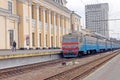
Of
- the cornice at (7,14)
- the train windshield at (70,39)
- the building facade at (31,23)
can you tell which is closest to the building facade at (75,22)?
the building facade at (31,23)

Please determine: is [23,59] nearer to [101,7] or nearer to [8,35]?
[8,35]

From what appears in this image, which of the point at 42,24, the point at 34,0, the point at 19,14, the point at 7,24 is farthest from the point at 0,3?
the point at 42,24

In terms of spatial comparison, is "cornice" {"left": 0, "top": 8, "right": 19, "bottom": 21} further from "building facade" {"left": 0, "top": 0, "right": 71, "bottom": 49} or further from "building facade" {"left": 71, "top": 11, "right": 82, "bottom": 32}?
"building facade" {"left": 71, "top": 11, "right": 82, "bottom": 32}

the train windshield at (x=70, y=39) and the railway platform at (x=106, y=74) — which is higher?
the train windshield at (x=70, y=39)

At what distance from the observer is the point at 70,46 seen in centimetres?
4125

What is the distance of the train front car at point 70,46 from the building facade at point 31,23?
33.2ft


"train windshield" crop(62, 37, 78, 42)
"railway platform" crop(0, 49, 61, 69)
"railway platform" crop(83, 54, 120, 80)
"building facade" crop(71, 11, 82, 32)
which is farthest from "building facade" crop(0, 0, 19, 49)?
"building facade" crop(71, 11, 82, 32)

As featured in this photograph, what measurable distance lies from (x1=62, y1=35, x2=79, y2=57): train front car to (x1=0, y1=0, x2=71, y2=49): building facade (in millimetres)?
10122

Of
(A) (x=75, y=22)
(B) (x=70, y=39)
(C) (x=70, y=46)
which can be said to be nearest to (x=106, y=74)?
(C) (x=70, y=46)

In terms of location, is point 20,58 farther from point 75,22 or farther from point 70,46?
point 75,22

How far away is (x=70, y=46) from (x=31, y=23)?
2350 centimetres

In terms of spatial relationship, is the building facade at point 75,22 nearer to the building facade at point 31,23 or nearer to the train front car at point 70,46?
the building facade at point 31,23

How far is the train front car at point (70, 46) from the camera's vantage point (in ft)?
134

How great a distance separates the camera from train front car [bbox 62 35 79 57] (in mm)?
40969
